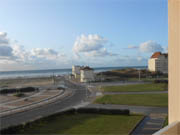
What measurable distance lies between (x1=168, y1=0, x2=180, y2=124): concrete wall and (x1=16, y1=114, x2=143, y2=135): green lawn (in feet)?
17.9

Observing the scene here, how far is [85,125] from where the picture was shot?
23.4 feet

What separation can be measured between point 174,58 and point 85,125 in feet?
21.9

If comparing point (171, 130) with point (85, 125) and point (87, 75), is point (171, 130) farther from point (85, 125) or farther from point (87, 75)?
point (87, 75)

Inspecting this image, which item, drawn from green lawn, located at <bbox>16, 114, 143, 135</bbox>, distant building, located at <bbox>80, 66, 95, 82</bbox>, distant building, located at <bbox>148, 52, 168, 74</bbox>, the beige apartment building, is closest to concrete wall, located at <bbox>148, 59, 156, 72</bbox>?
distant building, located at <bbox>148, 52, 168, 74</bbox>

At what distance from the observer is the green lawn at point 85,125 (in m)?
6.42

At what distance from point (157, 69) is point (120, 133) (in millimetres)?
32262

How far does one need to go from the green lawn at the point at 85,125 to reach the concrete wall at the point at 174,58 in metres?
5.46

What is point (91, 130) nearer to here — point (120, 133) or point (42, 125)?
point (120, 133)

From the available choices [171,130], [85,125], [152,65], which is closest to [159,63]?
[152,65]

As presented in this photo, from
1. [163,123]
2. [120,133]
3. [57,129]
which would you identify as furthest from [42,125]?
[163,123]

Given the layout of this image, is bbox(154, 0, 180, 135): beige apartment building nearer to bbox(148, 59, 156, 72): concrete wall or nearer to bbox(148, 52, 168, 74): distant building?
bbox(148, 52, 168, 74): distant building

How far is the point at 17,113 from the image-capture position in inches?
392

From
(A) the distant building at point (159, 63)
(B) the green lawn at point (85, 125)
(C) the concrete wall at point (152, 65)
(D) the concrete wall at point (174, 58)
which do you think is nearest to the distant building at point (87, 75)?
(A) the distant building at point (159, 63)

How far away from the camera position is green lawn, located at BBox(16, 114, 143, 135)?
6418 mm
